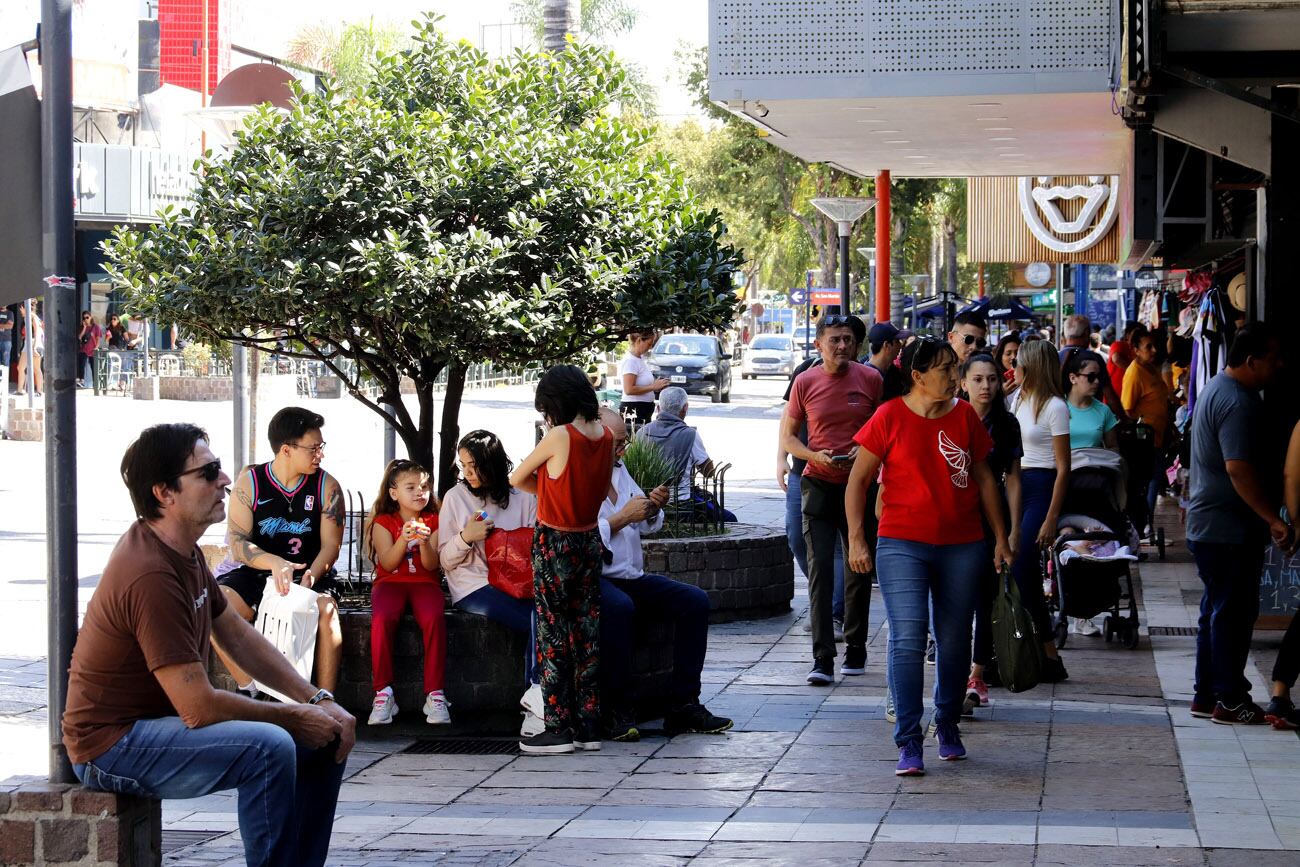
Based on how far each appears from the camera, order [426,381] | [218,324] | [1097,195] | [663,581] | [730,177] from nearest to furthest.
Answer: [663,581] < [218,324] < [426,381] < [1097,195] < [730,177]

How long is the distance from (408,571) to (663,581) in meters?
1.17

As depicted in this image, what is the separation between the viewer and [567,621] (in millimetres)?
7457

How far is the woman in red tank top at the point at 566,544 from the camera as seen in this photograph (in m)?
7.34

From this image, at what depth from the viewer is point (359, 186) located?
27.7 ft

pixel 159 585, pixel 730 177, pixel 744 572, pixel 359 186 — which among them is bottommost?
pixel 744 572

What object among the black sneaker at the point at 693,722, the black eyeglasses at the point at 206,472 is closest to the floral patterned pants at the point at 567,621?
the black sneaker at the point at 693,722

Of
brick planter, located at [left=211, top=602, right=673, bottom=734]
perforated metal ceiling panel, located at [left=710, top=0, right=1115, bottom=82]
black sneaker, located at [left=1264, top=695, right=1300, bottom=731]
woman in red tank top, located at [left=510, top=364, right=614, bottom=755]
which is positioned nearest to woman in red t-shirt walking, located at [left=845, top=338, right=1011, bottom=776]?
woman in red tank top, located at [left=510, top=364, right=614, bottom=755]

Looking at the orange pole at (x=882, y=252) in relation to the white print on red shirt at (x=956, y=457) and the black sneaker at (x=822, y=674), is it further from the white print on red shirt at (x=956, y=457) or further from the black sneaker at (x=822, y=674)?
the white print on red shirt at (x=956, y=457)

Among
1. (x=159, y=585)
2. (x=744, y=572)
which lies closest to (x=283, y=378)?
(x=744, y=572)

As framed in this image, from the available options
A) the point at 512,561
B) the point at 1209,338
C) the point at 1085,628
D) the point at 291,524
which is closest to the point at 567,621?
the point at 512,561

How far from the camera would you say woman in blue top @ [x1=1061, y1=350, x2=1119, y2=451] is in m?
10.2

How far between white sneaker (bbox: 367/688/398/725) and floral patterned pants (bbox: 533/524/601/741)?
719 millimetres

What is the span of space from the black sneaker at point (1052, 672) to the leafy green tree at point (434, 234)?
2475mm

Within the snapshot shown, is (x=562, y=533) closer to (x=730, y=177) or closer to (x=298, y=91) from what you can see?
(x=298, y=91)
